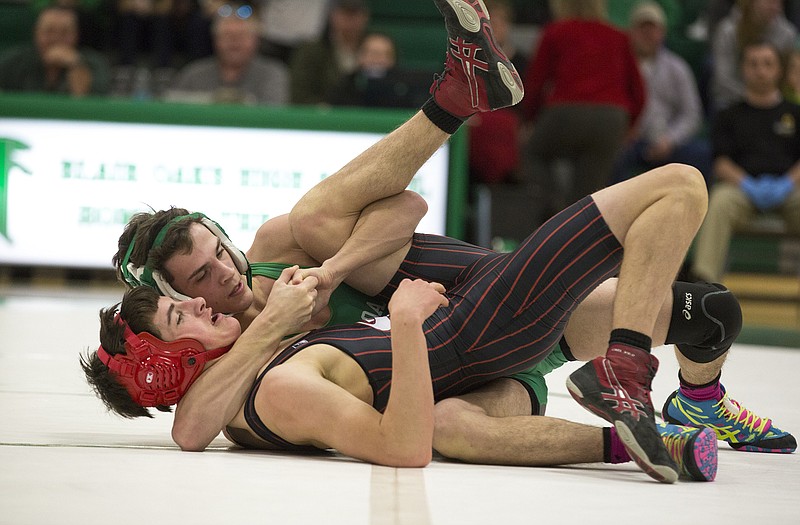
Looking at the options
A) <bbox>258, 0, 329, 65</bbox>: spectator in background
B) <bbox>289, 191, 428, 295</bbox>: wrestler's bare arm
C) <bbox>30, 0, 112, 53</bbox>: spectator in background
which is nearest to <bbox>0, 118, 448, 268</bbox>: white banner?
<bbox>30, 0, 112, 53</bbox>: spectator in background

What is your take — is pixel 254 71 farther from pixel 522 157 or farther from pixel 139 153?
pixel 522 157

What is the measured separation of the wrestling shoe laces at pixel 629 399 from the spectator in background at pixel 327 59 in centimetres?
609

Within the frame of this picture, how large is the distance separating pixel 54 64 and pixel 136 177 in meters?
1.53

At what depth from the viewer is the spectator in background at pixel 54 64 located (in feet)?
26.4

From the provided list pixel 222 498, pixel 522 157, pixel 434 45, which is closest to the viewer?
pixel 222 498

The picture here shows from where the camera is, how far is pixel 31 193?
7160mm

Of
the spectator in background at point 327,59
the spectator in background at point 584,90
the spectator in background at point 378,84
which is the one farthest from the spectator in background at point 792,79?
the spectator in background at point 327,59

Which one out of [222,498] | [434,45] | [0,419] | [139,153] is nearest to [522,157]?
[434,45]

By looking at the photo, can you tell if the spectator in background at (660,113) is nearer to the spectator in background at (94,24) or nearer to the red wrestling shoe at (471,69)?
the spectator in background at (94,24)

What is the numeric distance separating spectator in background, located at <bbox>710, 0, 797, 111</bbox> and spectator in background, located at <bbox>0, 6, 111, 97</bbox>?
464 centimetres

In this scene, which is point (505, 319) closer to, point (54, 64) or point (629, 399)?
point (629, 399)

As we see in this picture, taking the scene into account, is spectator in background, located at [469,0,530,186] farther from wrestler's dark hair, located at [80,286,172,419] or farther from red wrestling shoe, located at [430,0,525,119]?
wrestler's dark hair, located at [80,286,172,419]

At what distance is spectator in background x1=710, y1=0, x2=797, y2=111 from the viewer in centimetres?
832

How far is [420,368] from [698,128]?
715 centimetres
